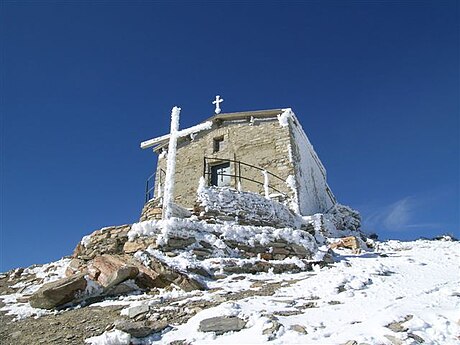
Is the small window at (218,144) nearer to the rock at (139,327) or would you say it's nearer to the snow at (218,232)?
the snow at (218,232)

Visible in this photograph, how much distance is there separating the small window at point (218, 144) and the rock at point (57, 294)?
12.4 m

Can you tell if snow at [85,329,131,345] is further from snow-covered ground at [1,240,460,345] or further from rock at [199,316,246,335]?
rock at [199,316,246,335]

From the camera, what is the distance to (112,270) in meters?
7.62

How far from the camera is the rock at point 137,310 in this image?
220 inches

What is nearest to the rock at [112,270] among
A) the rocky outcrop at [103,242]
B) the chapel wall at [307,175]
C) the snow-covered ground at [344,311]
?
the rocky outcrop at [103,242]

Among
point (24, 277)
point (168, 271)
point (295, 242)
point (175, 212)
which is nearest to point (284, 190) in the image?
point (295, 242)

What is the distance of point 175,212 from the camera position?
1017 cm

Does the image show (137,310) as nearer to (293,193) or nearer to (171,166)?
(171,166)

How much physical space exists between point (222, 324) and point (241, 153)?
13.4 metres

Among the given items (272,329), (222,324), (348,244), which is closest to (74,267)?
(222,324)

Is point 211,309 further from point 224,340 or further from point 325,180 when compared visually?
point 325,180

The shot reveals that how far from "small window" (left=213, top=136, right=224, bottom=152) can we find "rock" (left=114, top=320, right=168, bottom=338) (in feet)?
46.3

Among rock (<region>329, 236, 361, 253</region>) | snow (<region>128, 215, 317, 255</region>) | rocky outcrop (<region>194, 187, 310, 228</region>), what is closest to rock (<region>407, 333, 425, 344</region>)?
snow (<region>128, 215, 317, 255</region>)

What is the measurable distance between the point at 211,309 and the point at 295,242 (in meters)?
5.46
